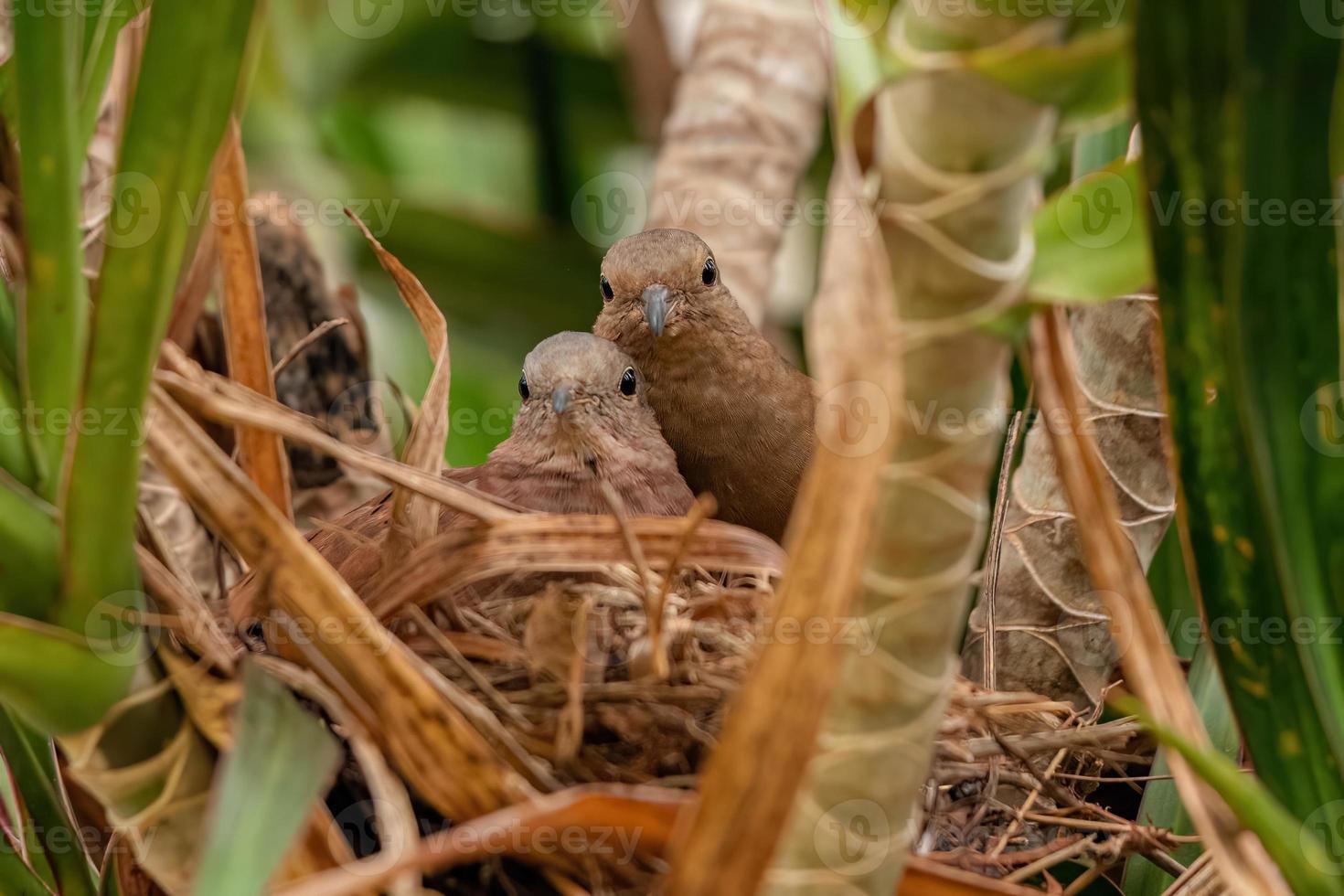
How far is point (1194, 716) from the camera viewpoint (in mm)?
1109

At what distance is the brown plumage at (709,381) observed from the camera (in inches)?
97.7

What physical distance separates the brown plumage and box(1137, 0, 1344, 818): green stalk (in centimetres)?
129

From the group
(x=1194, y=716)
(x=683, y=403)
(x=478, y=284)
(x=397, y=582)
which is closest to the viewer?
(x=1194, y=716)

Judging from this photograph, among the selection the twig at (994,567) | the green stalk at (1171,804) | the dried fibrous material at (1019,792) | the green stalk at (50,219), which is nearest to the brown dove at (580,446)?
the twig at (994,567)

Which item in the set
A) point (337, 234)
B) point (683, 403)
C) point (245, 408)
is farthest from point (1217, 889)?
point (337, 234)

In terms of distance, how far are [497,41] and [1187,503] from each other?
3.13 meters

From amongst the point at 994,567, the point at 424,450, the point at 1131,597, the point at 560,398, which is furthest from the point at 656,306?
the point at 1131,597

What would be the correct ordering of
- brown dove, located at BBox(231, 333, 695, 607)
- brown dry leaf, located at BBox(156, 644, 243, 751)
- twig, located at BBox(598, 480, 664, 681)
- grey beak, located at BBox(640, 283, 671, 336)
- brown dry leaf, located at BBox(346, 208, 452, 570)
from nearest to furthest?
brown dry leaf, located at BBox(156, 644, 243, 751) < twig, located at BBox(598, 480, 664, 681) < brown dry leaf, located at BBox(346, 208, 452, 570) < brown dove, located at BBox(231, 333, 695, 607) < grey beak, located at BBox(640, 283, 671, 336)

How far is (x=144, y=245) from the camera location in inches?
40.9

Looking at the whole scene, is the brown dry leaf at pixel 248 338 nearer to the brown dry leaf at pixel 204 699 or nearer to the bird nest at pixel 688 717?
the bird nest at pixel 688 717

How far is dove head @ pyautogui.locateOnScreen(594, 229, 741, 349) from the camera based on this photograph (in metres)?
2.53

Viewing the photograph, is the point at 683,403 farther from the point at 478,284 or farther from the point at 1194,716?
the point at 1194,716

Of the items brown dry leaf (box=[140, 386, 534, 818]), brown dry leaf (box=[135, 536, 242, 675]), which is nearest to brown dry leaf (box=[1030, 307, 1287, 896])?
brown dry leaf (box=[140, 386, 534, 818])

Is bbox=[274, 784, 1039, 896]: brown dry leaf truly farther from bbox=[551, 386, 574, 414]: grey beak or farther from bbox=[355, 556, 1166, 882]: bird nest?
bbox=[551, 386, 574, 414]: grey beak
